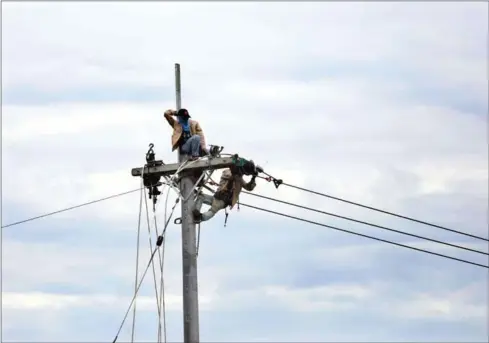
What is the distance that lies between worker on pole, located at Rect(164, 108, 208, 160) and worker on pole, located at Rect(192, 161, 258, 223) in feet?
2.68

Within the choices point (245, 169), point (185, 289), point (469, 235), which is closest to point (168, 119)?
point (245, 169)

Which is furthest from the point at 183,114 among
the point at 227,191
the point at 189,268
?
the point at 189,268

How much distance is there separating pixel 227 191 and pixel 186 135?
1.59 metres

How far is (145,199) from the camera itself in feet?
79.1

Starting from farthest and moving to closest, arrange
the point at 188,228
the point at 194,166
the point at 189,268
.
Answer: the point at 194,166 → the point at 188,228 → the point at 189,268

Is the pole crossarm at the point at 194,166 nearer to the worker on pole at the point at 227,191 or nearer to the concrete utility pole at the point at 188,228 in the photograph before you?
the concrete utility pole at the point at 188,228

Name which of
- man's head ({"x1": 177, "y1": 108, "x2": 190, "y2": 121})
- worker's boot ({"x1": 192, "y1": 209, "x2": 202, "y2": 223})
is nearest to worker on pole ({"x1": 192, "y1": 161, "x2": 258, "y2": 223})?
worker's boot ({"x1": 192, "y1": 209, "x2": 202, "y2": 223})

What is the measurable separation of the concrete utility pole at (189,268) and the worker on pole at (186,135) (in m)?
0.34

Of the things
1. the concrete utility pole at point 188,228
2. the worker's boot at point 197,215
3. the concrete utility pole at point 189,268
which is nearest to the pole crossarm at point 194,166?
the concrete utility pole at point 188,228

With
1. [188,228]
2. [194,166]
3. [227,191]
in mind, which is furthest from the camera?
[227,191]

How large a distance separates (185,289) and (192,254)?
2.56 ft

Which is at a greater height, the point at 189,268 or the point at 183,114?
the point at 183,114

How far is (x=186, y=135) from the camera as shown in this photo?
78.9 feet

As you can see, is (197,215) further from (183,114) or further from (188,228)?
(183,114)
